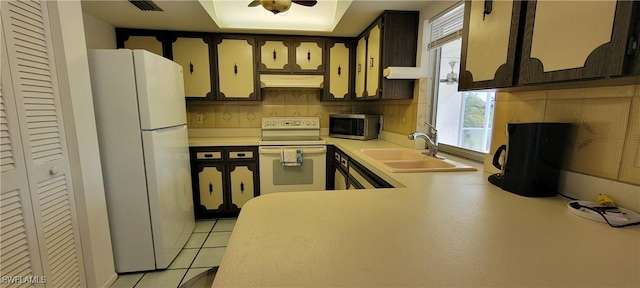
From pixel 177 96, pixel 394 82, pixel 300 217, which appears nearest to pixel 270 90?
pixel 177 96

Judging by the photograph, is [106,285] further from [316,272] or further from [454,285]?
[454,285]

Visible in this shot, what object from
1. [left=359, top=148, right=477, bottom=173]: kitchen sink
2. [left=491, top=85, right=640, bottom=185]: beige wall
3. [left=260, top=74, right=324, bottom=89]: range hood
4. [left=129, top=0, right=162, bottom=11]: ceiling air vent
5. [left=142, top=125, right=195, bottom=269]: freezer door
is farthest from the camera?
[left=260, top=74, right=324, bottom=89]: range hood

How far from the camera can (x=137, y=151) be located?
1738 mm

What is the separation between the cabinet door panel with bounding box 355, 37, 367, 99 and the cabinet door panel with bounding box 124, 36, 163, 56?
7.11 ft

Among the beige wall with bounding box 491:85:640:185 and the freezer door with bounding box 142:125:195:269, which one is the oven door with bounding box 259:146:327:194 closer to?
the freezer door with bounding box 142:125:195:269

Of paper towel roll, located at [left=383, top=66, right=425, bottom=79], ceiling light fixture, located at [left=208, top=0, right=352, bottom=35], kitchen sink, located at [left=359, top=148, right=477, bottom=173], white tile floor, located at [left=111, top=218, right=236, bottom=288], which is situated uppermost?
ceiling light fixture, located at [left=208, top=0, right=352, bottom=35]

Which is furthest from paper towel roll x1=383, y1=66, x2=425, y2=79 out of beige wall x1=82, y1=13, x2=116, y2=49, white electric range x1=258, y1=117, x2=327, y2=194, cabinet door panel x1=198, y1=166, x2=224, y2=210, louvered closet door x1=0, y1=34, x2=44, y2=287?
beige wall x1=82, y1=13, x2=116, y2=49

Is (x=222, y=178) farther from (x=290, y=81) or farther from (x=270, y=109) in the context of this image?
(x=290, y=81)

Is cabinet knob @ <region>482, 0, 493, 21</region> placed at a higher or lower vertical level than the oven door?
higher

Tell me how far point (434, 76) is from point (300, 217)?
1.93 meters

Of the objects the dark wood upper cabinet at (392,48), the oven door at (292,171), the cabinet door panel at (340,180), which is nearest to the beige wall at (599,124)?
the dark wood upper cabinet at (392,48)

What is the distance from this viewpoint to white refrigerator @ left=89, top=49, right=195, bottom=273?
1.64 metres

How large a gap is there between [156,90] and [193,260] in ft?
4.39

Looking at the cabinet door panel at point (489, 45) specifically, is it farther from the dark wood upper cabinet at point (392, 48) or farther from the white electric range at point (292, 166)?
the white electric range at point (292, 166)
